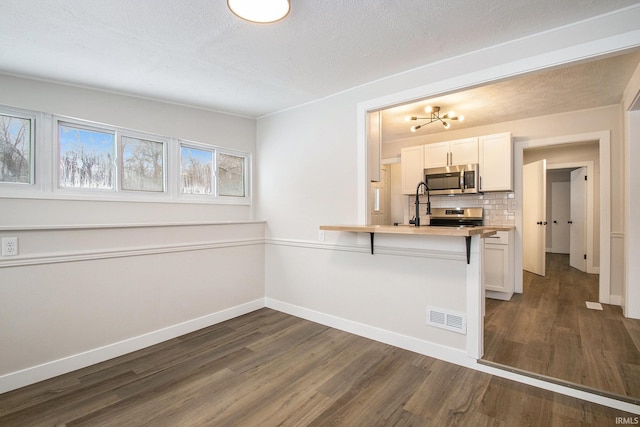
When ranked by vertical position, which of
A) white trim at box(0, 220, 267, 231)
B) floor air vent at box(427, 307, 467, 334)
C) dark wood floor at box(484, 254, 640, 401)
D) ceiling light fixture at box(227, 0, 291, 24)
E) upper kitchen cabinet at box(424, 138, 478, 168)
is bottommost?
dark wood floor at box(484, 254, 640, 401)

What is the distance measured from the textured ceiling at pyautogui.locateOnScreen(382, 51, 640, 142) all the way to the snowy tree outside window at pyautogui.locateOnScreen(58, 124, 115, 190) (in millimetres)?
3125

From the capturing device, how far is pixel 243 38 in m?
2.02

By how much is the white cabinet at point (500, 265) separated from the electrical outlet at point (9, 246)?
4.80 m

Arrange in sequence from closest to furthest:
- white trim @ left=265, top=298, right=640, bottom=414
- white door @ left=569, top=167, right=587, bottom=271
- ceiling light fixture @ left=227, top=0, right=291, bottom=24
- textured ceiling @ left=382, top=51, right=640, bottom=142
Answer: ceiling light fixture @ left=227, top=0, right=291, bottom=24, white trim @ left=265, top=298, right=640, bottom=414, textured ceiling @ left=382, top=51, right=640, bottom=142, white door @ left=569, top=167, right=587, bottom=271

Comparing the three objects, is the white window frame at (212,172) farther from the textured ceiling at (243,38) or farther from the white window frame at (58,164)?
the textured ceiling at (243,38)

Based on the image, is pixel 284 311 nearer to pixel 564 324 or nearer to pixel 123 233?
pixel 123 233

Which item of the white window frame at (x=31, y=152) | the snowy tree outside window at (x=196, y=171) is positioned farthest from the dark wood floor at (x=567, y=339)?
the white window frame at (x=31, y=152)

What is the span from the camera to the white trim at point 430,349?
6.15 ft

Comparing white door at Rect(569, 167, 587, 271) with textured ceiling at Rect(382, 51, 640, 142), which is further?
white door at Rect(569, 167, 587, 271)

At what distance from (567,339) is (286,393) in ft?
8.67

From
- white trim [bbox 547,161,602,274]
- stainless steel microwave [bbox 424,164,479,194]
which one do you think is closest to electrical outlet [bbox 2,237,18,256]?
stainless steel microwave [bbox 424,164,479,194]

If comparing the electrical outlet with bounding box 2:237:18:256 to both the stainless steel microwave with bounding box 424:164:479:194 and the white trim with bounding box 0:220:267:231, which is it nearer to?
the white trim with bounding box 0:220:267:231

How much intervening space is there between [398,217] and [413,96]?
3417 mm

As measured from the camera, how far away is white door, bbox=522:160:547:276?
4.80 m
